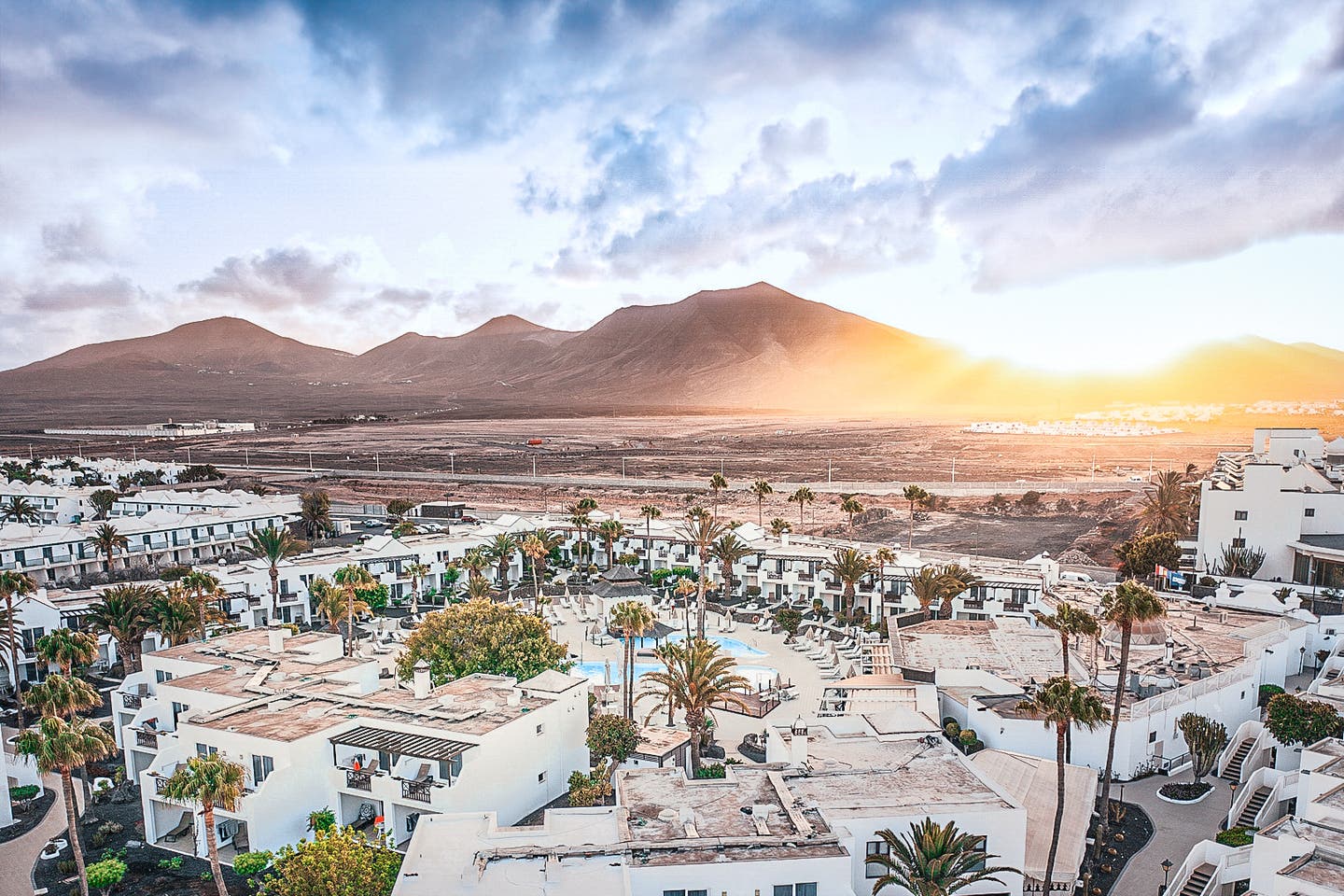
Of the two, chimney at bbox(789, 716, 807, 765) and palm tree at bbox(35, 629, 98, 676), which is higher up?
palm tree at bbox(35, 629, 98, 676)

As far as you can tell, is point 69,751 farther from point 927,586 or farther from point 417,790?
point 927,586

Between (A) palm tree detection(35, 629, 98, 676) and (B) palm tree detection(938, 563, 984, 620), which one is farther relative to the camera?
(B) palm tree detection(938, 563, 984, 620)

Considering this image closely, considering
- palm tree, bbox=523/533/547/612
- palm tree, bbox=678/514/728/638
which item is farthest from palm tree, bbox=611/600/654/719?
palm tree, bbox=523/533/547/612

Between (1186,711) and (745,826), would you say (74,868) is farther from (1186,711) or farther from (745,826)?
(1186,711)

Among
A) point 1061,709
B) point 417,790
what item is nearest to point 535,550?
point 417,790

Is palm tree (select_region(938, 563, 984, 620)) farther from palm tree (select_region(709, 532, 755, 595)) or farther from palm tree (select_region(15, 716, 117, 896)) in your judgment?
palm tree (select_region(15, 716, 117, 896))

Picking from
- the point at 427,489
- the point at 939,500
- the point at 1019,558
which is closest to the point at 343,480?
the point at 427,489
